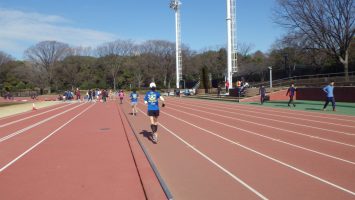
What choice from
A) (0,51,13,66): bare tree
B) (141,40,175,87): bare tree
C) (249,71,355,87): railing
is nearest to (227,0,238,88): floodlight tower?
(249,71,355,87): railing

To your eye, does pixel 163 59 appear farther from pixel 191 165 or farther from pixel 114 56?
pixel 191 165

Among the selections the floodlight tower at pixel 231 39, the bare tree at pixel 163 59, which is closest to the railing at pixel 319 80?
the floodlight tower at pixel 231 39

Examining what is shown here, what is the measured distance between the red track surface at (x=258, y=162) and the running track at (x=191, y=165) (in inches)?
0.6

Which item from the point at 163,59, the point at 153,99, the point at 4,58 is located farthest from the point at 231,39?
the point at 4,58

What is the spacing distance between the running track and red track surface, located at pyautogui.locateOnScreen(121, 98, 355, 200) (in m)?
0.02

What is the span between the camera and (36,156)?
34.8ft

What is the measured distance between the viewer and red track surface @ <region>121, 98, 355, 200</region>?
6.78 meters

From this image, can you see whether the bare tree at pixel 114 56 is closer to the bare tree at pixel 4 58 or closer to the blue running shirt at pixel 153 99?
the bare tree at pixel 4 58

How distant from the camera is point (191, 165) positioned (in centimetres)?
893

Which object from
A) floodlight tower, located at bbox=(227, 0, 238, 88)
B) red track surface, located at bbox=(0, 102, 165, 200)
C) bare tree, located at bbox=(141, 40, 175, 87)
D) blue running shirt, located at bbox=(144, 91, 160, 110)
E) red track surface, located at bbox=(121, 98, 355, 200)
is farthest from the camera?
bare tree, located at bbox=(141, 40, 175, 87)

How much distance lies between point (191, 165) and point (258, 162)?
4.72 ft

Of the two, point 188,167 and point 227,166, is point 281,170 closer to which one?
A: point 227,166

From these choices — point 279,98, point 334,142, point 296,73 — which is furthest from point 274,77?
point 334,142

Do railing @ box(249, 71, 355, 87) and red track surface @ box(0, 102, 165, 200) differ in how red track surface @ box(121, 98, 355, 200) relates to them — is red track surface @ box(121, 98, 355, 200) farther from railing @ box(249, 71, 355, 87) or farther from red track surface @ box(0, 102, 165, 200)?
railing @ box(249, 71, 355, 87)
